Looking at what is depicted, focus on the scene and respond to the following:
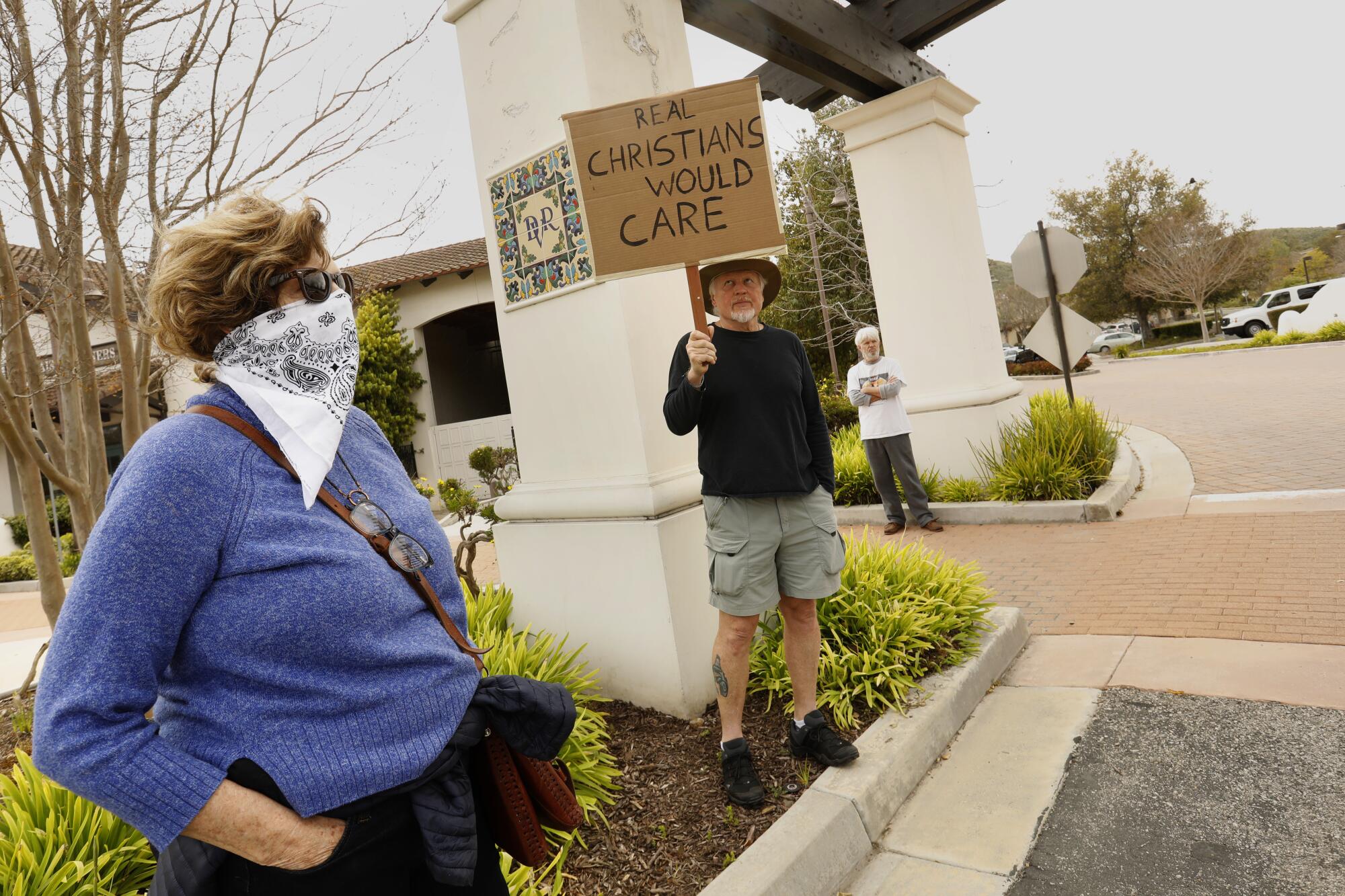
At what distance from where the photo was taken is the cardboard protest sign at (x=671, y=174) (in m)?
2.77

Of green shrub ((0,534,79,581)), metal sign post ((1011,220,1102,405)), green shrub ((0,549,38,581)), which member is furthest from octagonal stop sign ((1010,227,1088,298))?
green shrub ((0,549,38,581))

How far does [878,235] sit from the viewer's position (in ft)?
27.2

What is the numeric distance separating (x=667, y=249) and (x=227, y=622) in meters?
2.00

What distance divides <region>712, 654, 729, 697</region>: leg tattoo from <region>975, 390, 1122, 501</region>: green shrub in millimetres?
5271

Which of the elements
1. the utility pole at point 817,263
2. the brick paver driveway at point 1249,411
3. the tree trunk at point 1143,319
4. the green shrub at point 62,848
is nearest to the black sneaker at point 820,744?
the green shrub at point 62,848

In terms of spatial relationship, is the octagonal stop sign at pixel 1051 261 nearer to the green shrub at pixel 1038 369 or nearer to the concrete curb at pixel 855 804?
the concrete curb at pixel 855 804

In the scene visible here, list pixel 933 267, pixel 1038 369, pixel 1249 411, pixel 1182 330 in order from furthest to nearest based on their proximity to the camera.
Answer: pixel 1182 330, pixel 1038 369, pixel 1249 411, pixel 933 267

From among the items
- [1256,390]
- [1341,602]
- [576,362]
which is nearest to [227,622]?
[576,362]

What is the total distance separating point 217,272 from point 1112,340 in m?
49.6

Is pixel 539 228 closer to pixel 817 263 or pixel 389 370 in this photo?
pixel 817 263

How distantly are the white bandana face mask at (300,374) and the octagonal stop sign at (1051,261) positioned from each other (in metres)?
8.54

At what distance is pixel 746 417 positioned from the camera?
2953mm

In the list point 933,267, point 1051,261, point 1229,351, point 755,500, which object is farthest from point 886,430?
point 1229,351

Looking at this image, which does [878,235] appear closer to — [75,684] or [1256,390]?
[75,684]
